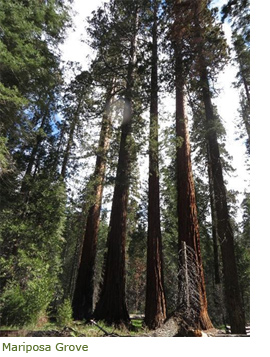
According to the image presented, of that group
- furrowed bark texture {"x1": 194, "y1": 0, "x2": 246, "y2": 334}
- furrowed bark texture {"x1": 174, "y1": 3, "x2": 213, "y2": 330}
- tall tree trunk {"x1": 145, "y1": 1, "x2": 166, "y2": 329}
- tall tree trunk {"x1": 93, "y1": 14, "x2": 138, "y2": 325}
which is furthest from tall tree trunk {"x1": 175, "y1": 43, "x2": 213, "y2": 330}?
tall tree trunk {"x1": 93, "y1": 14, "x2": 138, "y2": 325}

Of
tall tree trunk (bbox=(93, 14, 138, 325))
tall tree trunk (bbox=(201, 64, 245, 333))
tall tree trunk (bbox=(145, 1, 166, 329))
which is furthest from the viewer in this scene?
tall tree trunk (bbox=(93, 14, 138, 325))

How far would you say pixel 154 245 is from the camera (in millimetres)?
7492

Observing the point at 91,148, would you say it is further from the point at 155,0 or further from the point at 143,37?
the point at 155,0

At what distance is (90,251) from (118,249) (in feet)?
12.2

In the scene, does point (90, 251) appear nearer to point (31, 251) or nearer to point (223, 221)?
point (31, 251)

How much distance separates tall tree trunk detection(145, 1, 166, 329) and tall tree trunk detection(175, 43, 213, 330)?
85 centimetres

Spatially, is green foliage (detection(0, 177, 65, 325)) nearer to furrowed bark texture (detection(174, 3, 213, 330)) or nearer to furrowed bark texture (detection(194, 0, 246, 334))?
furrowed bark texture (detection(174, 3, 213, 330))

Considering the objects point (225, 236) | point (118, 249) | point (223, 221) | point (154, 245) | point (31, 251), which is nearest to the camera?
point (154, 245)

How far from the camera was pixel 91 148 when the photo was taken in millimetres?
10773

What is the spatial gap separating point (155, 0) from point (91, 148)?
7.41 m

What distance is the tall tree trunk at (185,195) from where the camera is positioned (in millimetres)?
6250

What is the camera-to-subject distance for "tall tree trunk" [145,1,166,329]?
668cm

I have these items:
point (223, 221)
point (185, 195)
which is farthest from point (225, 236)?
point (185, 195)

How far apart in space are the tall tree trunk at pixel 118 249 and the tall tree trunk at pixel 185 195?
1859 millimetres
